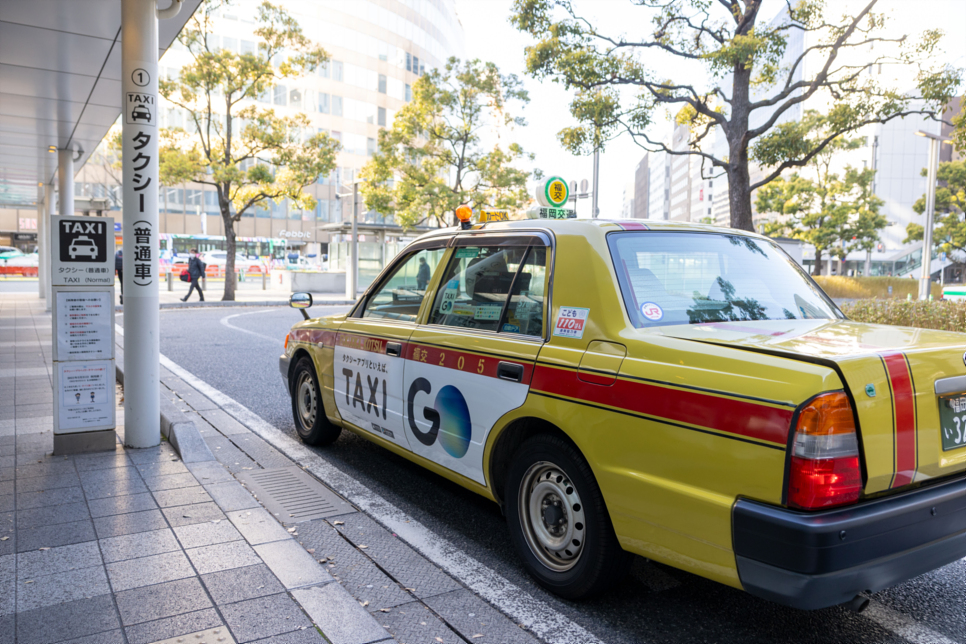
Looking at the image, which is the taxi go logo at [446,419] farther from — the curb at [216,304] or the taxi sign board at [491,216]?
the curb at [216,304]

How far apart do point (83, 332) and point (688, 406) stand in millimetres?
4291

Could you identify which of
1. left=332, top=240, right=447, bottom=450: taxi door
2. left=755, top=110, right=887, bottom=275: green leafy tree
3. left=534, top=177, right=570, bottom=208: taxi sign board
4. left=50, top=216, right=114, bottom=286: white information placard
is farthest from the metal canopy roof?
left=755, top=110, right=887, bottom=275: green leafy tree

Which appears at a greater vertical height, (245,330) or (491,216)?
(491,216)

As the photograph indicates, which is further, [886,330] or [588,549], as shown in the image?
[886,330]

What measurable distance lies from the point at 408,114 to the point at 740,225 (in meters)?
18.1

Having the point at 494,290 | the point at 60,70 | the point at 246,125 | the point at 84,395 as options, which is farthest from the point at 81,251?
the point at 246,125

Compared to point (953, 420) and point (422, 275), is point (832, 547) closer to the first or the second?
point (953, 420)

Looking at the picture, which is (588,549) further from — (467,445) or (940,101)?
(940,101)

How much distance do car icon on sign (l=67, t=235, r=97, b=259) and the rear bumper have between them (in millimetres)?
4552

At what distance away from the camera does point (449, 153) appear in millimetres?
28203

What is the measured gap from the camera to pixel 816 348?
7.75ft

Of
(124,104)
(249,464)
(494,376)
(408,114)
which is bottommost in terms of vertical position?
(249,464)

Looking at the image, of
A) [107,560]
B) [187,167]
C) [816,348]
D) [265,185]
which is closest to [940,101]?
[816,348]

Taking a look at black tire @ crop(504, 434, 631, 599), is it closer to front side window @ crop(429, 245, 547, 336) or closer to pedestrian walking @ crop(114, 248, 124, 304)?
front side window @ crop(429, 245, 547, 336)
